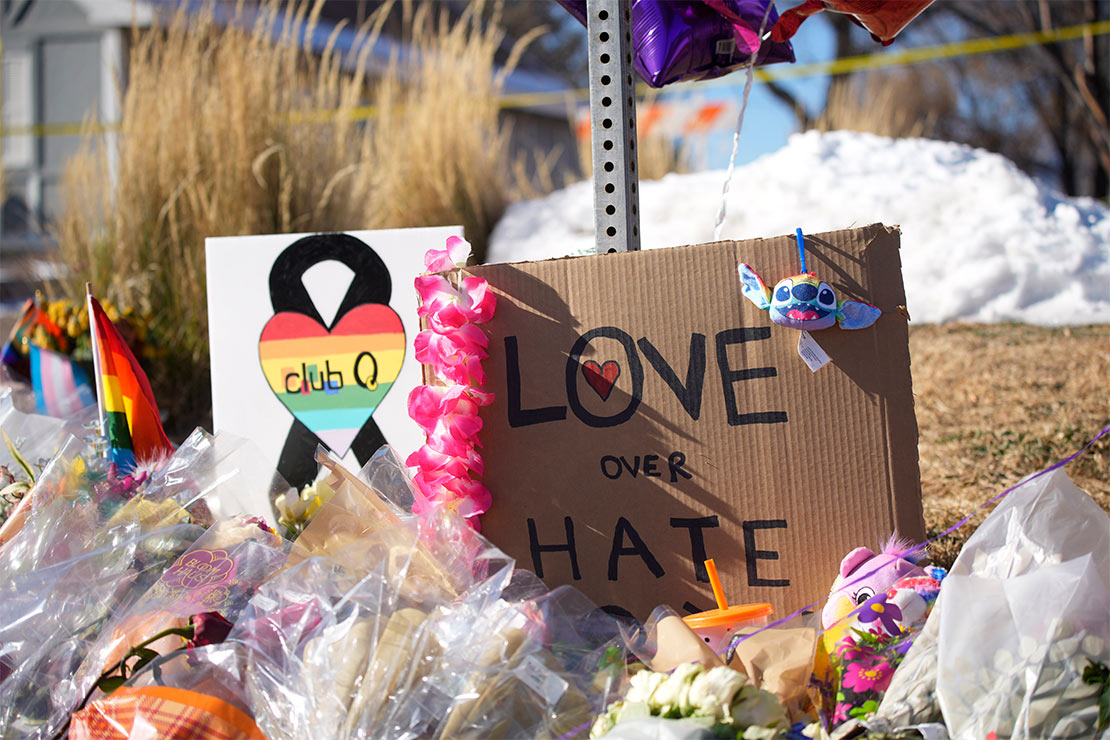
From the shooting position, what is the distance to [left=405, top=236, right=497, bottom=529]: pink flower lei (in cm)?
146

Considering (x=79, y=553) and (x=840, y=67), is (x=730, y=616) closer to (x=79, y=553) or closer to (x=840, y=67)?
(x=79, y=553)

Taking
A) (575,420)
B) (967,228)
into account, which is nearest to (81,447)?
(575,420)

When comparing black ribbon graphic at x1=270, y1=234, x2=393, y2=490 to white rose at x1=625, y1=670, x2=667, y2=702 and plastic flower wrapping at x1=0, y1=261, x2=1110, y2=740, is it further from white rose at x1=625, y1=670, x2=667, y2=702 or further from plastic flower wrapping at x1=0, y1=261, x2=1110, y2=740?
white rose at x1=625, y1=670, x2=667, y2=702

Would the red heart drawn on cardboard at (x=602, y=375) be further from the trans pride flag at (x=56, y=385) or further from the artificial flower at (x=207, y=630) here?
the trans pride flag at (x=56, y=385)

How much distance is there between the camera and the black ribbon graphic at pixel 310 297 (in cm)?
195

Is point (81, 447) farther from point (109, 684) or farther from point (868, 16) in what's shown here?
point (868, 16)

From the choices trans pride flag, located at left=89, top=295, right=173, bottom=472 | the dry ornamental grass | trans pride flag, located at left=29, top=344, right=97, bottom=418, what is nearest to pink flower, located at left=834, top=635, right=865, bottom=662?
trans pride flag, located at left=89, top=295, right=173, bottom=472

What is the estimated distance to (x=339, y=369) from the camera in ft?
6.45

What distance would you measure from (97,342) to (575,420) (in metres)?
0.98

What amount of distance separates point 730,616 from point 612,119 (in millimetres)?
916

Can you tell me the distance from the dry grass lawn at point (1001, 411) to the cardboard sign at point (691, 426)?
19.9 inches

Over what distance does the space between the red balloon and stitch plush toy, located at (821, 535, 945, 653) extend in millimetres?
915

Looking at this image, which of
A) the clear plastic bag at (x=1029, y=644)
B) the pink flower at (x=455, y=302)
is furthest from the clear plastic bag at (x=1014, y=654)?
the pink flower at (x=455, y=302)

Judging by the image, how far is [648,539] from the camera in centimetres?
146
